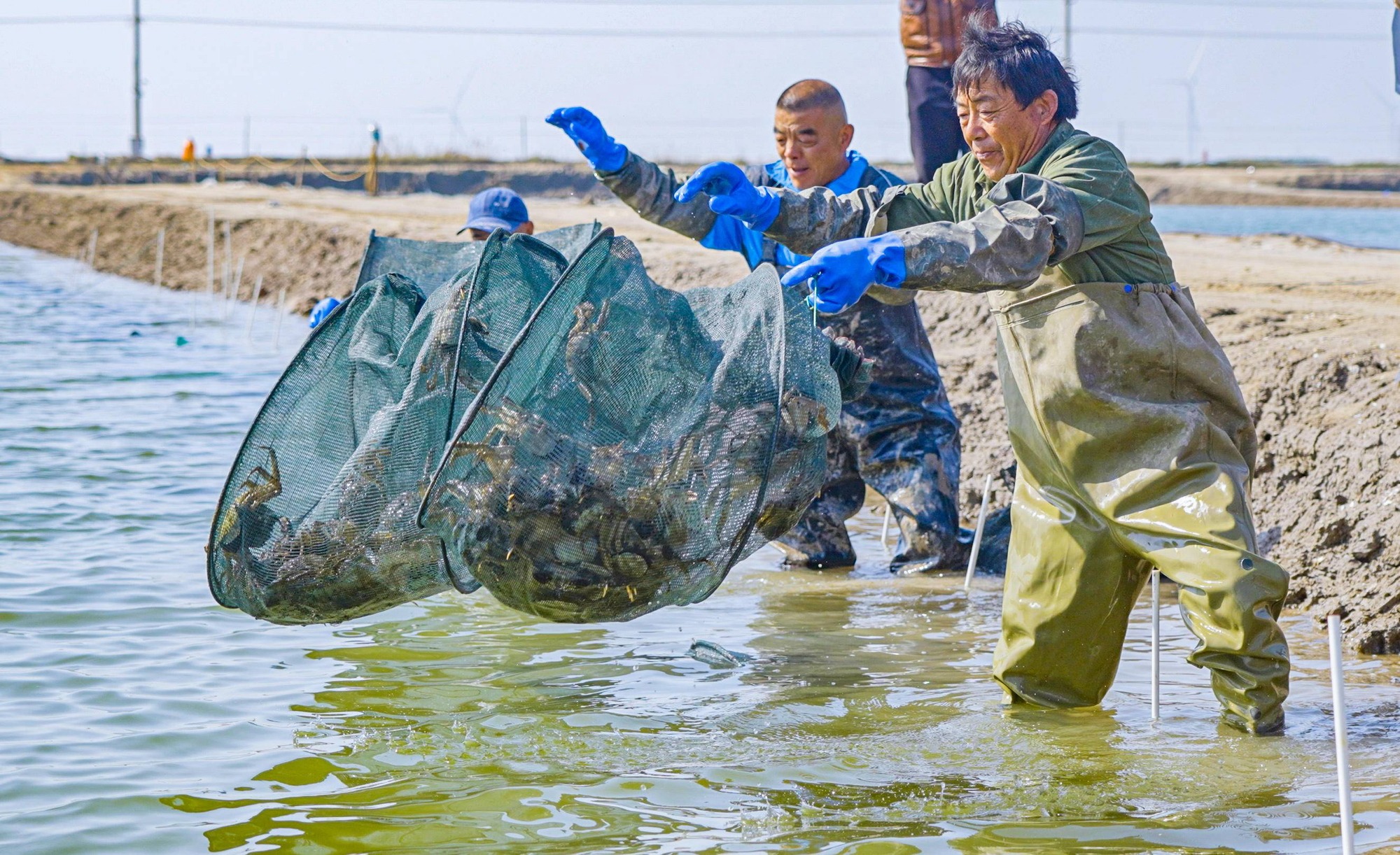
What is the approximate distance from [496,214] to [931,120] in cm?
182

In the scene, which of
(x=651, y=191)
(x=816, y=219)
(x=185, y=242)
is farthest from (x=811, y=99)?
(x=185, y=242)

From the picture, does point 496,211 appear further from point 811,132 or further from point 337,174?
point 337,174

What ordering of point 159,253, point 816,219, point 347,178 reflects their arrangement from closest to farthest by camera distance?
point 816,219 < point 159,253 < point 347,178

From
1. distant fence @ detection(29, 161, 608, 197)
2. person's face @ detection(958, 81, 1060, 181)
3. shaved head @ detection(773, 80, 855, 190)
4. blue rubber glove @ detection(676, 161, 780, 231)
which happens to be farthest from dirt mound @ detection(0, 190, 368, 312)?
person's face @ detection(958, 81, 1060, 181)

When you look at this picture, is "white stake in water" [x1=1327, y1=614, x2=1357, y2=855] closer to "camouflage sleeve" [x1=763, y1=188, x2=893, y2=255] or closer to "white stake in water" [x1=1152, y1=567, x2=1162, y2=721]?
"white stake in water" [x1=1152, y1=567, x2=1162, y2=721]

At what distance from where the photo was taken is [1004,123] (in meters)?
3.87

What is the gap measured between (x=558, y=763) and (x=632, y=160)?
1891mm

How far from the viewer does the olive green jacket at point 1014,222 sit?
343 cm

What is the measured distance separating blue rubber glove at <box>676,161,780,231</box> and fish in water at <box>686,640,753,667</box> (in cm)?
150

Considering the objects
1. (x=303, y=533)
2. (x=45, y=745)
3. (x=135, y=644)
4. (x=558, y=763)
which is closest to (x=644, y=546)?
(x=558, y=763)

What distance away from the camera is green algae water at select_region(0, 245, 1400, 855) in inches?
138

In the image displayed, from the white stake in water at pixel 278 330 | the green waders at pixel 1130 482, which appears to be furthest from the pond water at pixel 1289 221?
the green waders at pixel 1130 482

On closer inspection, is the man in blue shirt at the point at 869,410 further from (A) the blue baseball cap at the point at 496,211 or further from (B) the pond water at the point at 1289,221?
(B) the pond water at the point at 1289,221

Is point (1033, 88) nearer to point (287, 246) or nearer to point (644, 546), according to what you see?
point (644, 546)
